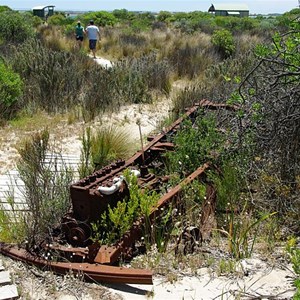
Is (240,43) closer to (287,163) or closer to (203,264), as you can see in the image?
(287,163)

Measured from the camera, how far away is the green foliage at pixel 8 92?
9.79m

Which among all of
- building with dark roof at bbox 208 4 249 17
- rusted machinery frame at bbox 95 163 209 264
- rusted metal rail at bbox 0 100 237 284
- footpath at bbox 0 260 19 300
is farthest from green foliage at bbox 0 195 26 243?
building with dark roof at bbox 208 4 249 17

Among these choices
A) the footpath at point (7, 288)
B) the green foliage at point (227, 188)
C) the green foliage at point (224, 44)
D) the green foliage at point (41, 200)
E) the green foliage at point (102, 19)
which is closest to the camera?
the footpath at point (7, 288)

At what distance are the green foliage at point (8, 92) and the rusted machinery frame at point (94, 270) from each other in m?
5.94

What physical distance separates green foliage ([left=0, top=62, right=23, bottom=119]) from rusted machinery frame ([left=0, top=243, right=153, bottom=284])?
19.5 feet

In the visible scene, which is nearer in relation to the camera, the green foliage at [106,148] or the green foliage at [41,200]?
the green foliage at [41,200]

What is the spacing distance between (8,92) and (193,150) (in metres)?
5.33

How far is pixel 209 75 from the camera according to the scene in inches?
534

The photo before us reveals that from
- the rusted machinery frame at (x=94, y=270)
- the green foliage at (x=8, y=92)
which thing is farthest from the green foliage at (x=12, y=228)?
the green foliage at (x=8, y=92)

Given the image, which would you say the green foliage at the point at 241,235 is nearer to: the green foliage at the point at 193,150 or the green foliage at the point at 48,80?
the green foliage at the point at 193,150

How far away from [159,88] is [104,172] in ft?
26.3

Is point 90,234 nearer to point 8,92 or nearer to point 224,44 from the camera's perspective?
point 8,92

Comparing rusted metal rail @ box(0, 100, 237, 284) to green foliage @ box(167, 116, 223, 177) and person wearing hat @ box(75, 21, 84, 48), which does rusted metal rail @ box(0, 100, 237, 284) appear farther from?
person wearing hat @ box(75, 21, 84, 48)

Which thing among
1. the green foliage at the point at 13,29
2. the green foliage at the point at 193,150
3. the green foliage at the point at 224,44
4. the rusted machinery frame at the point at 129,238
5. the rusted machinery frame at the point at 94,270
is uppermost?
the green foliage at the point at 13,29
